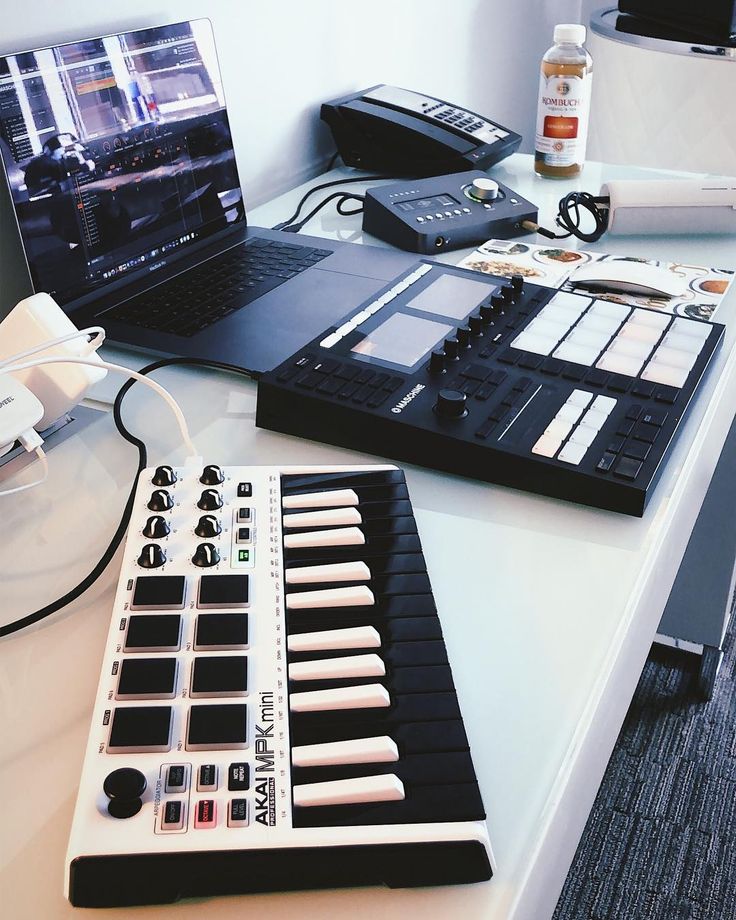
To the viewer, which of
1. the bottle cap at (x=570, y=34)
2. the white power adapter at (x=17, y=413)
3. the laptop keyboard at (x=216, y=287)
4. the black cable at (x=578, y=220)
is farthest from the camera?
the bottle cap at (x=570, y=34)

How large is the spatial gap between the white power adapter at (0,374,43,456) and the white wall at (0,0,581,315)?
0.26 m

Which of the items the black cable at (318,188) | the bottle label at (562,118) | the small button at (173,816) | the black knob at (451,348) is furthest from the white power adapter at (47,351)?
the bottle label at (562,118)

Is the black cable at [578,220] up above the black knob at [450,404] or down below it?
below

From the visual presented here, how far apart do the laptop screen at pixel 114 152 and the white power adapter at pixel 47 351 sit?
0.45 feet

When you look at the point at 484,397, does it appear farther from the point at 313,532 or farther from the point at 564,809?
the point at 564,809

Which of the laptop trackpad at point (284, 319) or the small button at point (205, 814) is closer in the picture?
the small button at point (205, 814)

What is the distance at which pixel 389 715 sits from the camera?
401 millimetres

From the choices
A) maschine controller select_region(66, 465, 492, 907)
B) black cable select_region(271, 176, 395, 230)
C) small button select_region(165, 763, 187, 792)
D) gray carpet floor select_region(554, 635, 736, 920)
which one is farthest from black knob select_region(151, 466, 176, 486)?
gray carpet floor select_region(554, 635, 736, 920)

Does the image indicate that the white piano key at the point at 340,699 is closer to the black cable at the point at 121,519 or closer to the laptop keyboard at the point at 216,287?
the black cable at the point at 121,519

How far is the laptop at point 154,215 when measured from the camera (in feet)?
2.46

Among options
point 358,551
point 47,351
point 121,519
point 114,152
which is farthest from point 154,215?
point 358,551

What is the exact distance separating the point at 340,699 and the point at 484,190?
77 cm

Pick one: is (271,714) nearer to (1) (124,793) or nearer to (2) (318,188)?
(1) (124,793)

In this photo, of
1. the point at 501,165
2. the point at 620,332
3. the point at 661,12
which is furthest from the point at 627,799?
the point at 661,12
